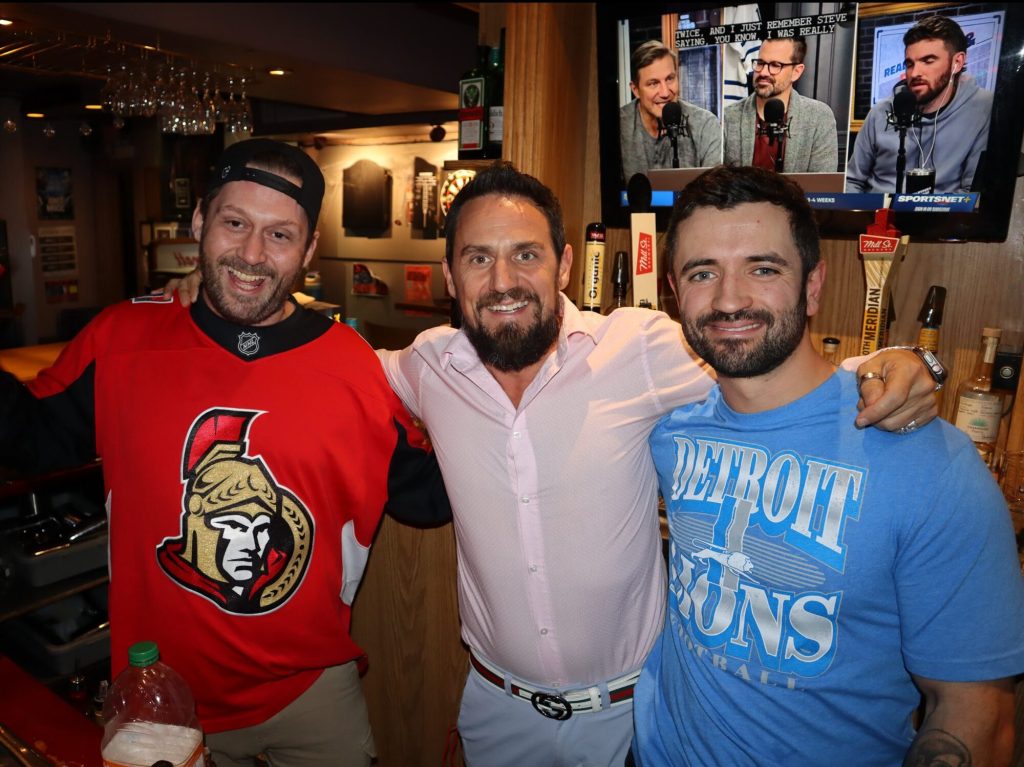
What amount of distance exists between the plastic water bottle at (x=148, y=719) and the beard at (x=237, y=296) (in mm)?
717

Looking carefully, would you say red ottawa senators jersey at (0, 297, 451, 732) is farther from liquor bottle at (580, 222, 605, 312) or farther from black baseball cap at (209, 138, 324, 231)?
liquor bottle at (580, 222, 605, 312)

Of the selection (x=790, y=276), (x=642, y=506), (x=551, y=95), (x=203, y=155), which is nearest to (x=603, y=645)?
(x=642, y=506)

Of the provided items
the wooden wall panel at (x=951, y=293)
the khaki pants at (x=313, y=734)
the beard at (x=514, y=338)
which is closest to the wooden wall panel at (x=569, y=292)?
the wooden wall panel at (x=951, y=293)

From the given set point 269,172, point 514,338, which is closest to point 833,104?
point 514,338

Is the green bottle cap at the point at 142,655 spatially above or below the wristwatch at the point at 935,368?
below

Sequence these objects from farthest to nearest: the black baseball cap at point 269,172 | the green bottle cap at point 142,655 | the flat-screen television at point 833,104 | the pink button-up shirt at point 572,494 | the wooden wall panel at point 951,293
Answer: the wooden wall panel at point 951,293 < the flat-screen television at point 833,104 < the black baseball cap at point 269,172 < the pink button-up shirt at point 572,494 < the green bottle cap at point 142,655

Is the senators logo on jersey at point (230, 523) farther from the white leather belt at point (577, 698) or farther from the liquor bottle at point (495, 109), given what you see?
the liquor bottle at point (495, 109)

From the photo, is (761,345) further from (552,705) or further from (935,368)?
(552,705)

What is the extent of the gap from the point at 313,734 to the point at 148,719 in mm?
504

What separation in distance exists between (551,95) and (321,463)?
1299 mm

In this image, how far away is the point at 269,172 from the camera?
1.60 m

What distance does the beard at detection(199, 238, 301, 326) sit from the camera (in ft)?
5.17

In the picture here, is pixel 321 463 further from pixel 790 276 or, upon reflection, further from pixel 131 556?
pixel 790 276

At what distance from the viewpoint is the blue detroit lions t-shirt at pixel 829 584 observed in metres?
1.07
